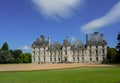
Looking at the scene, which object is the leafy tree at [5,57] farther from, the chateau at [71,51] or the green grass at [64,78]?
the green grass at [64,78]

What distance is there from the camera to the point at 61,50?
295ft

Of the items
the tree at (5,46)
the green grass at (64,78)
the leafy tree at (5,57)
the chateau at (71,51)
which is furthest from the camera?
the tree at (5,46)

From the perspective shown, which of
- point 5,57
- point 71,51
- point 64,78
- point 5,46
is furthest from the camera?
point 5,46

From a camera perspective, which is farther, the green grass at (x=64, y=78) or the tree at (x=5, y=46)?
the tree at (x=5, y=46)

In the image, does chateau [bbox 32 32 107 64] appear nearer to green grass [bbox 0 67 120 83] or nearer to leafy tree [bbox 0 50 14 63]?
leafy tree [bbox 0 50 14 63]

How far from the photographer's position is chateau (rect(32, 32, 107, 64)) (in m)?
85.1

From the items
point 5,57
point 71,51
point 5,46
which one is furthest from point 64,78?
point 5,46

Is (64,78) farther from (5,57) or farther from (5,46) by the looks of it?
(5,46)

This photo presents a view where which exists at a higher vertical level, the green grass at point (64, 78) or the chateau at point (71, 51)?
the chateau at point (71, 51)

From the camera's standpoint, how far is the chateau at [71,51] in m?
85.1

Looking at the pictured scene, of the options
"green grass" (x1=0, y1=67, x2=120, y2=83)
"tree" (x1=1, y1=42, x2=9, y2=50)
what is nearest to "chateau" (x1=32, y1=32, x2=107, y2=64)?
"tree" (x1=1, y1=42, x2=9, y2=50)

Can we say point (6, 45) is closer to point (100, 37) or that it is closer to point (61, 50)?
point (61, 50)

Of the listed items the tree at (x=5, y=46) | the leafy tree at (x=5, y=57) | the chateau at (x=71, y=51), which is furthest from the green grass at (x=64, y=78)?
Result: the tree at (x=5, y=46)

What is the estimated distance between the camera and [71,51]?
88688 millimetres
